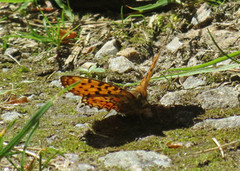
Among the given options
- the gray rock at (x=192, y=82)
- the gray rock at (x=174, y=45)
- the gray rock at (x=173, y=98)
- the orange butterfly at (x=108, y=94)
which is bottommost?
the gray rock at (x=173, y=98)

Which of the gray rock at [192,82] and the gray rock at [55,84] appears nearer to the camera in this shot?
the gray rock at [192,82]

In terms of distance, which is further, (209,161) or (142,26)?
(142,26)

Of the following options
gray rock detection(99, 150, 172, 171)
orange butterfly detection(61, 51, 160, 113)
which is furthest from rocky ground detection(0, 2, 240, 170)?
orange butterfly detection(61, 51, 160, 113)

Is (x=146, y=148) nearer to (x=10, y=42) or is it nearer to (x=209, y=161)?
(x=209, y=161)

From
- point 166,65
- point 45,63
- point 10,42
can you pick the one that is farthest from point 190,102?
point 10,42

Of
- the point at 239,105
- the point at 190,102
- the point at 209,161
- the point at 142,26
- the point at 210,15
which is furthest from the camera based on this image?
the point at 142,26

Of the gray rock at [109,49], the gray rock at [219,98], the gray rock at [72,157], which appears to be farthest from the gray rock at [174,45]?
the gray rock at [72,157]

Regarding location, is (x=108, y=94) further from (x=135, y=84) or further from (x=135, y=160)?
(x=135, y=84)

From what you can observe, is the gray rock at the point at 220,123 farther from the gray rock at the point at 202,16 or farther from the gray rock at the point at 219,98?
the gray rock at the point at 202,16
